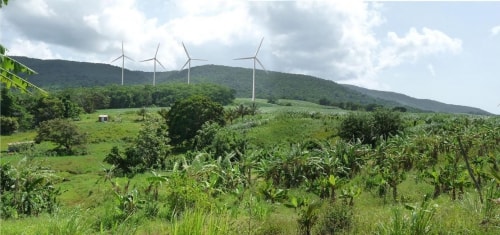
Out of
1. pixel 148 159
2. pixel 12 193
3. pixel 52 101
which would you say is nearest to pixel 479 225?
pixel 12 193

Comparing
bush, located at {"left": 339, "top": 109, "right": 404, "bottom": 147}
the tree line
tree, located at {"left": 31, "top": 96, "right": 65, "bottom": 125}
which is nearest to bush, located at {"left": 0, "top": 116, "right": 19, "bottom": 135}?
the tree line

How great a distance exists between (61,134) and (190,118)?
1932cm

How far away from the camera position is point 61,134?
6412 centimetres

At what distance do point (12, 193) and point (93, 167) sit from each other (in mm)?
43066

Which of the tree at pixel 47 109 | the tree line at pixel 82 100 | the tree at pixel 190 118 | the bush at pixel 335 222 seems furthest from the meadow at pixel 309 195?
the tree at pixel 47 109

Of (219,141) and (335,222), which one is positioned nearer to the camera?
(335,222)

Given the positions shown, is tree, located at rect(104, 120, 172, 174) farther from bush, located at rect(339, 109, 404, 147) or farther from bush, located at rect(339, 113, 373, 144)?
bush, located at rect(339, 109, 404, 147)

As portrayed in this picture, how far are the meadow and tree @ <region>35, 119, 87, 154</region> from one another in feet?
79.5

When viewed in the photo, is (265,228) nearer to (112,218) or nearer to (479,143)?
(112,218)

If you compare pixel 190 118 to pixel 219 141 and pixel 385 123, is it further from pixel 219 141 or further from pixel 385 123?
pixel 385 123

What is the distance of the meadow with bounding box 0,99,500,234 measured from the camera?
7789mm

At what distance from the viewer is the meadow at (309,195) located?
7.79 metres

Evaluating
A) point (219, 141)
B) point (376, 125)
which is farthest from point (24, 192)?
point (376, 125)

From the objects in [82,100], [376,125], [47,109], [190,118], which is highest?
[82,100]
